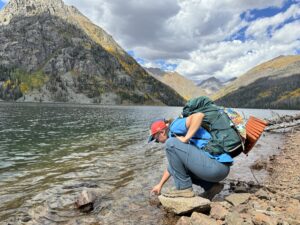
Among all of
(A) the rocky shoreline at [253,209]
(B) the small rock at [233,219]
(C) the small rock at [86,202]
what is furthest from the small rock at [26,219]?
(B) the small rock at [233,219]

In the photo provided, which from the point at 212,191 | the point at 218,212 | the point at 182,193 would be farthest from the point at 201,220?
the point at 212,191

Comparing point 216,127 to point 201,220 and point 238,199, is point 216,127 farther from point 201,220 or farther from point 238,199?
point 238,199

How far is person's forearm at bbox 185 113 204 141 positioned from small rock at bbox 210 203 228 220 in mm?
2219

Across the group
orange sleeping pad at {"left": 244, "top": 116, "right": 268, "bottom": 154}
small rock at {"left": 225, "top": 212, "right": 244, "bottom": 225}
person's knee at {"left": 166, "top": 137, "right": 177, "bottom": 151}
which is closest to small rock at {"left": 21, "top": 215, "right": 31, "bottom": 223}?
person's knee at {"left": 166, "top": 137, "right": 177, "bottom": 151}

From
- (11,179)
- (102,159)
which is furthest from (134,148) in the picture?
(11,179)

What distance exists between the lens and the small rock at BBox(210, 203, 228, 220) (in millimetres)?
8520

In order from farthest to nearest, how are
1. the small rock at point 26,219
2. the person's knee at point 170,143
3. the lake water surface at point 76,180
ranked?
the lake water surface at point 76,180, the small rock at point 26,219, the person's knee at point 170,143

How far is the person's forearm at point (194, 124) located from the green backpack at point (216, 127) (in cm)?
30

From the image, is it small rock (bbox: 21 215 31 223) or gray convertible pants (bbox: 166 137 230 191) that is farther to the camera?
small rock (bbox: 21 215 31 223)

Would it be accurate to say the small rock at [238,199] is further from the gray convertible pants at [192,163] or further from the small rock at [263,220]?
the small rock at [263,220]

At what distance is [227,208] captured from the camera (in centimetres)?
913

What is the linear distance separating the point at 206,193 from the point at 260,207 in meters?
1.74

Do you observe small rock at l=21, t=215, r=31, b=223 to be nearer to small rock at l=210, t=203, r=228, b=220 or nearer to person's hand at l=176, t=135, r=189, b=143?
person's hand at l=176, t=135, r=189, b=143

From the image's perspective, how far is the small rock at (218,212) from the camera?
28.0ft
